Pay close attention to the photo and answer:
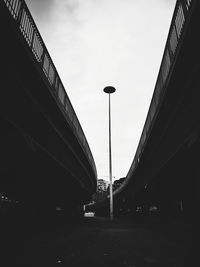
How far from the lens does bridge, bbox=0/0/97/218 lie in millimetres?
7578

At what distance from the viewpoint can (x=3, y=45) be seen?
7.29 metres

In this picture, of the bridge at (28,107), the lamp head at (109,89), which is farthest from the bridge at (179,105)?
the lamp head at (109,89)

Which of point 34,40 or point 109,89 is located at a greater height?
point 109,89

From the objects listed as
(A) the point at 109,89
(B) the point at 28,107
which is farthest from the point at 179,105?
(A) the point at 109,89

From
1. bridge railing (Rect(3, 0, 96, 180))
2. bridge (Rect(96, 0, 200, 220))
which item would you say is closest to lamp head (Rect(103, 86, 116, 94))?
bridge (Rect(96, 0, 200, 220))

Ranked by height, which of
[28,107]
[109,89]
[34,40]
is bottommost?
[28,107]

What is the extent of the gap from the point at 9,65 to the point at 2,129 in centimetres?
279

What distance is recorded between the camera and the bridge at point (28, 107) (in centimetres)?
758

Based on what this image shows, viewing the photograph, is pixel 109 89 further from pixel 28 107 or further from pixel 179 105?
pixel 28 107

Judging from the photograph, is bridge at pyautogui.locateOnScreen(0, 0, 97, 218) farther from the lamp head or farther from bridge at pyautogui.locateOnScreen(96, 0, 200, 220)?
the lamp head

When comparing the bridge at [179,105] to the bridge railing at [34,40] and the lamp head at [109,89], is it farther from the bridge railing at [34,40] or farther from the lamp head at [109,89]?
the lamp head at [109,89]

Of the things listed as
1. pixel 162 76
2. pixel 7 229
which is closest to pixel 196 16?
pixel 162 76

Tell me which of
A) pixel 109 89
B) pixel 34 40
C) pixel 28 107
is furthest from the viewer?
pixel 109 89

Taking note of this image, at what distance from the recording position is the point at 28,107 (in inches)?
377
